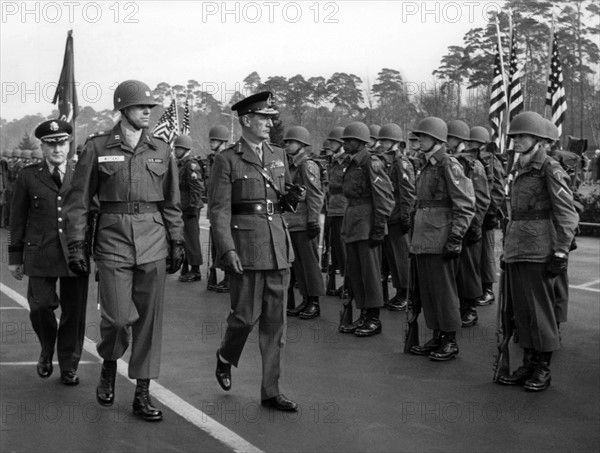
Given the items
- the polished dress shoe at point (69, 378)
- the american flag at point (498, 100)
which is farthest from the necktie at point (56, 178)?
the american flag at point (498, 100)

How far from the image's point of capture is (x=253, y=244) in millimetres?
6184

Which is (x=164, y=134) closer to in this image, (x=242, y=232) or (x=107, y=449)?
(x=242, y=232)

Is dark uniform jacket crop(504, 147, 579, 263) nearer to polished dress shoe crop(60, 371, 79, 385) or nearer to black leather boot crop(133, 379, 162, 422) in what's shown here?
black leather boot crop(133, 379, 162, 422)

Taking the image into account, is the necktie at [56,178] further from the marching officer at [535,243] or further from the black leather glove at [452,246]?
the marching officer at [535,243]

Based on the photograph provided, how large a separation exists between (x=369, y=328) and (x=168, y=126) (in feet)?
30.4

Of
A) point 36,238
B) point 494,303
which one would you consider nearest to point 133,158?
point 36,238

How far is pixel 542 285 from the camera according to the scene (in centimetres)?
682

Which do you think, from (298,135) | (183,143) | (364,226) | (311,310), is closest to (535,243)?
(364,226)

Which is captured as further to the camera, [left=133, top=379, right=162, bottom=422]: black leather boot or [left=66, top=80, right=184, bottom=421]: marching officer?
[left=66, top=80, right=184, bottom=421]: marching officer

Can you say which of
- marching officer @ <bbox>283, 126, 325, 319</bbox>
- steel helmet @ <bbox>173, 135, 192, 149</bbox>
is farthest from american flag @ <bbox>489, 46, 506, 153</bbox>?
steel helmet @ <bbox>173, 135, 192, 149</bbox>

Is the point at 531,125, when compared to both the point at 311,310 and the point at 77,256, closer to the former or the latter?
the point at 77,256

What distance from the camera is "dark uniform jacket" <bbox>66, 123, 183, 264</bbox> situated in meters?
5.84

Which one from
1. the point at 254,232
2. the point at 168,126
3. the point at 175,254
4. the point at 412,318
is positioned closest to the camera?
the point at 175,254

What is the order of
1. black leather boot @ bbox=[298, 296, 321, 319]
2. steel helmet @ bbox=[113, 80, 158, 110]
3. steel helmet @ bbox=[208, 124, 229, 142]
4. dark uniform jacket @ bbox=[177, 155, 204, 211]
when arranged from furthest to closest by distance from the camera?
1. dark uniform jacket @ bbox=[177, 155, 204, 211]
2. steel helmet @ bbox=[208, 124, 229, 142]
3. black leather boot @ bbox=[298, 296, 321, 319]
4. steel helmet @ bbox=[113, 80, 158, 110]
